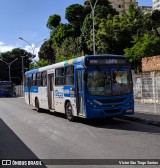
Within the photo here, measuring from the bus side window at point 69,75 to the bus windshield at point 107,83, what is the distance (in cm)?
154

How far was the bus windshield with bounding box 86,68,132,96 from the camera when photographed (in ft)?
48.5

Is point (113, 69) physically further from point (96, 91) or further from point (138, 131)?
point (138, 131)

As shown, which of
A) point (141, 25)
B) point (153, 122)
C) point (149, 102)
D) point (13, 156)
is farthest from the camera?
point (141, 25)

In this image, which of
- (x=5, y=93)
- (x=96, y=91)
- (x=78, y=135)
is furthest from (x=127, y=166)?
(x=5, y=93)

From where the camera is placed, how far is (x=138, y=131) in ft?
42.5

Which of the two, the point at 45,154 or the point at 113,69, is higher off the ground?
the point at 113,69

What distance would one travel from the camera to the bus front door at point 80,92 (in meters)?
15.0

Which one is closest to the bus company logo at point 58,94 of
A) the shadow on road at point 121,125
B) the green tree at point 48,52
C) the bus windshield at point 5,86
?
the shadow on road at point 121,125

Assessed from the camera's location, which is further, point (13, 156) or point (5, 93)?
point (5, 93)

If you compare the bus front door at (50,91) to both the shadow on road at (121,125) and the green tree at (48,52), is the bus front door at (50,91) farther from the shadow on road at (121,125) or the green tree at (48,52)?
the green tree at (48,52)

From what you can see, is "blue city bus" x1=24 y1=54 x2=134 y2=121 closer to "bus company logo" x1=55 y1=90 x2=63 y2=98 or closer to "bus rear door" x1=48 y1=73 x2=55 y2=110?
"bus company logo" x1=55 y1=90 x2=63 y2=98

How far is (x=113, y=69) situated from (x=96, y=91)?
3.98ft

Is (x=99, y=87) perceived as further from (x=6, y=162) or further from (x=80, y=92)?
(x=6, y=162)

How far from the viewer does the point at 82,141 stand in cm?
1110
